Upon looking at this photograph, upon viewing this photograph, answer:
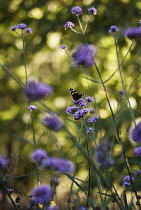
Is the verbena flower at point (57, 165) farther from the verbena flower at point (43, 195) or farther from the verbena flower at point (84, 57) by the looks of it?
the verbena flower at point (84, 57)

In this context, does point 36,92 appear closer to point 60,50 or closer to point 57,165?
point 57,165

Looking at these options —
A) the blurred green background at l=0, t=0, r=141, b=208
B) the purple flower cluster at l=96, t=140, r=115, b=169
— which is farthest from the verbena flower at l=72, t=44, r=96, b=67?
the blurred green background at l=0, t=0, r=141, b=208

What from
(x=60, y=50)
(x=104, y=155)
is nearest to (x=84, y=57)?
(x=104, y=155)

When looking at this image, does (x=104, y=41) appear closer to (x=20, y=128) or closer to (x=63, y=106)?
(x=63, y=106)

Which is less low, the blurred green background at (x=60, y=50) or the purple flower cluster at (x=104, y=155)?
the blurred green background at (x=60, y=50)

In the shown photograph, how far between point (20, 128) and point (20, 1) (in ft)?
3.01

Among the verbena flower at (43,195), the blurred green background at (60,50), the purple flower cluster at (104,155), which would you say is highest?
the blurred green background at (60,50)

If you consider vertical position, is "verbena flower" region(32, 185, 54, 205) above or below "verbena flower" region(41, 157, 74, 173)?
below

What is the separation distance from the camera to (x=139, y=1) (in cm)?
260

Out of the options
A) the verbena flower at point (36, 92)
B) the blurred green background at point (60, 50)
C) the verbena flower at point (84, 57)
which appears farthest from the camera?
the blurred green background at point (60, 50)

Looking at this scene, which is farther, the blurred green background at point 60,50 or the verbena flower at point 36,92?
the blurred green background at point 60,50

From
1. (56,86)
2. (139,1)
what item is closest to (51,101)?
(56,86)

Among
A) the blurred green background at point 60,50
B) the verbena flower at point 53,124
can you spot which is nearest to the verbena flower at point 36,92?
the verbena flower at point 53,124

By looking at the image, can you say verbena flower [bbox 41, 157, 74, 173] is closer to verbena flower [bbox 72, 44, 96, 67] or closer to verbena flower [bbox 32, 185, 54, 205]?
verbena flower [bbox 32, 185, 54, 205]
